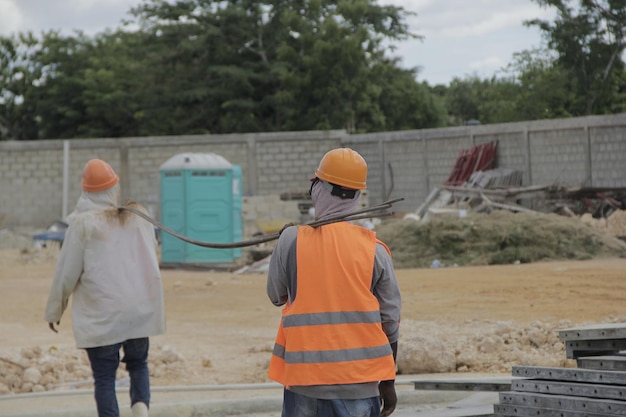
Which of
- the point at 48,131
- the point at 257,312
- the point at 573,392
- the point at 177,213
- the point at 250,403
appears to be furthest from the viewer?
the point at 48,131

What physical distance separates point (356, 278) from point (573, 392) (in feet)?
6.50

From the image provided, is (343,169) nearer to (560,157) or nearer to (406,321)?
(406,321)

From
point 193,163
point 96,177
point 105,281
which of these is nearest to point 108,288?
point 105,281

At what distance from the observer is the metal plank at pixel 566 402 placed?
5.20 m

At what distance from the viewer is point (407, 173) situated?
29250 mm

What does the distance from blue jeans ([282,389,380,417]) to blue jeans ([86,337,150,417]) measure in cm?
218

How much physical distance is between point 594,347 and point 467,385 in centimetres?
141

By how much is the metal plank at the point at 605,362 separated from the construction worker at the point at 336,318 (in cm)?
188

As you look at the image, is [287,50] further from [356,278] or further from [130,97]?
[356,278]

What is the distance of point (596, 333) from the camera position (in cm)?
566

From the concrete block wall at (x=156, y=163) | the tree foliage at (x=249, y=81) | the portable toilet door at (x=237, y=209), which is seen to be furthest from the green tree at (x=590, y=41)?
the portable toilet door at (x=237, y=209)

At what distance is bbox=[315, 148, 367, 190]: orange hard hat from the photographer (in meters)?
4.18

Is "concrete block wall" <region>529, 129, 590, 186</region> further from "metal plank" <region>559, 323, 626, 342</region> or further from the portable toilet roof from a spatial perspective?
"metal plank" <region>559, 323, 626, 342</region>

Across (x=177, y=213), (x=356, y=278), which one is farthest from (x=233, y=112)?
(x=356, y=278)
